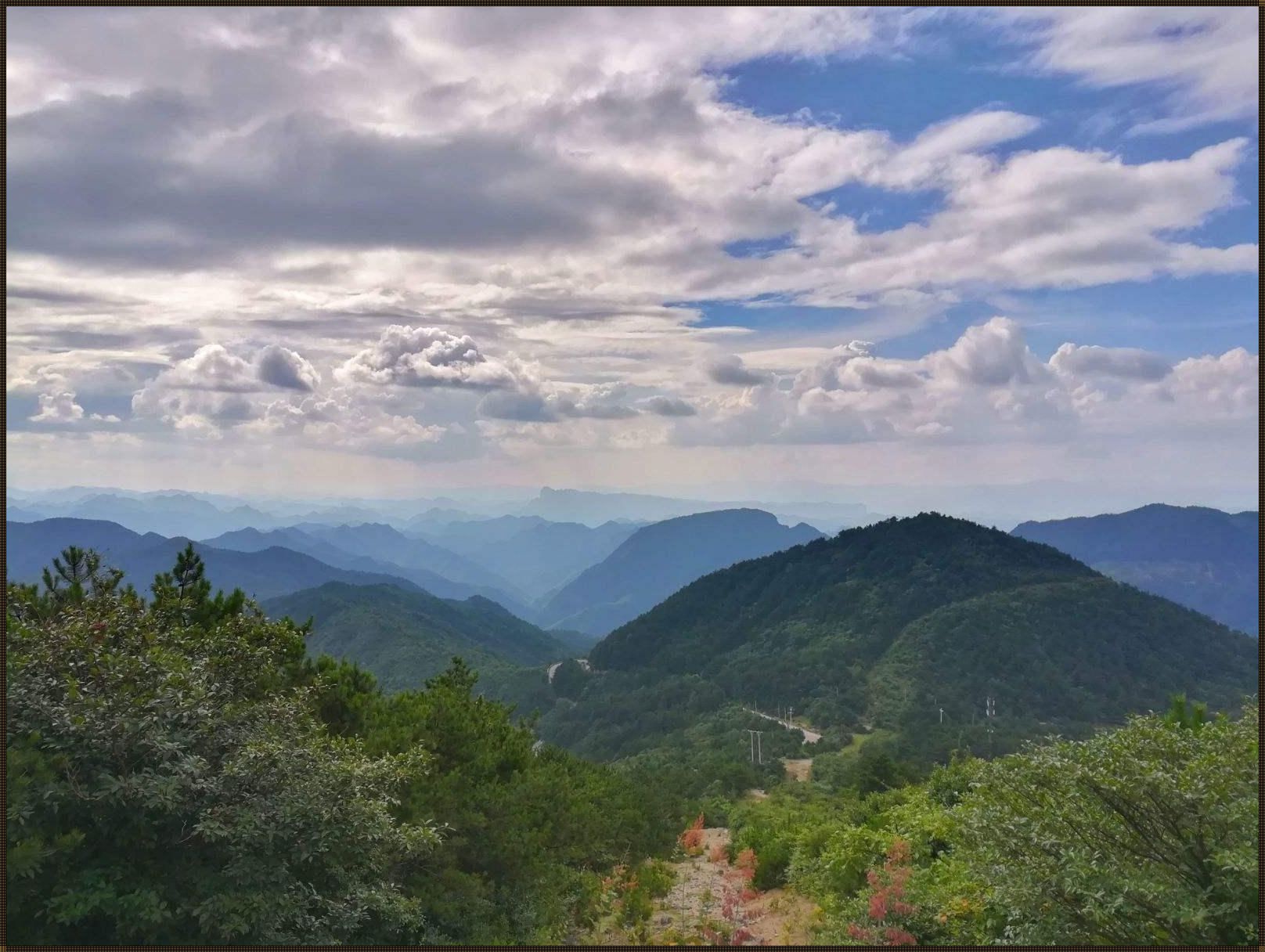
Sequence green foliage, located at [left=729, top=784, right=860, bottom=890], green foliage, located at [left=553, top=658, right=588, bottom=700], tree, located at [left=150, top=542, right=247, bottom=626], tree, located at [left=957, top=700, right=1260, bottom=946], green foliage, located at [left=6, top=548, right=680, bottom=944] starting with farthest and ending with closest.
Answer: green foliage, located at [left=553, top=658, right=588, bottom=700], green foliage, located at [left=729, top=784, right=860, bottom=890], tree, located at [left=150, top=542, right=247, bottom=626], green foliage, located at [left=6, top=548, right=680, bottom=944], tree, located at [left=957, top=700, right=1260, bottom=946]

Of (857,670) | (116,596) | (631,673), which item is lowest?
(631,673)

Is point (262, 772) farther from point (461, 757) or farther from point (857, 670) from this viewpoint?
point (857, 670)

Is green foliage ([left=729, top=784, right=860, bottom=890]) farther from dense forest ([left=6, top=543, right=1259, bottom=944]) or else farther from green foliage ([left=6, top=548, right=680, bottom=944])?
green foliage ([left=6, top=548, right=680, bottom=944])

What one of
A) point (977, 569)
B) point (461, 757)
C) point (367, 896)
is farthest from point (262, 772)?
point (977, 569)

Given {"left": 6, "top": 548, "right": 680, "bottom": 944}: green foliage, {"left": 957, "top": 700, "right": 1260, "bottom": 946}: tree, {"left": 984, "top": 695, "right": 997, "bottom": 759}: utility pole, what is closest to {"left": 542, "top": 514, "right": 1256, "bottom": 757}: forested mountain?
{"left": 984, "top": 695, "right": 997, "bottom": 759}: utility pole

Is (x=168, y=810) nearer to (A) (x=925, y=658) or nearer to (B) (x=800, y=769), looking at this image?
(B) (x=800, y=769)
